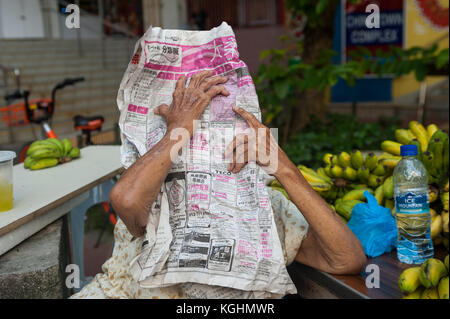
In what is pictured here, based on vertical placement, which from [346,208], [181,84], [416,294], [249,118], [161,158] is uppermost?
[181,84]

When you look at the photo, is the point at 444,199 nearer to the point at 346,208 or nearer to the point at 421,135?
the point at 346,208

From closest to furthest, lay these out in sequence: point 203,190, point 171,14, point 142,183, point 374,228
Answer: point 142,183, point 203,190, point 374,228, point 171,14

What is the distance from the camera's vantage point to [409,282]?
1356mm

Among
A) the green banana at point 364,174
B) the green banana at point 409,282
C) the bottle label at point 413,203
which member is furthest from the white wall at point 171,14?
the green banana at point 409,282

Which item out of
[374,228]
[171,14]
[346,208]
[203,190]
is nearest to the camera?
[203,190]

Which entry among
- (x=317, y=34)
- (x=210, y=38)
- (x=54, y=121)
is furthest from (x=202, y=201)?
(x=54, y=121)

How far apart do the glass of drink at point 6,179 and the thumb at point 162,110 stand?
0.63 metres

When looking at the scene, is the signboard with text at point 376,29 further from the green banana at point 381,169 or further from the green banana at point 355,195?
the green banana at point 355,195

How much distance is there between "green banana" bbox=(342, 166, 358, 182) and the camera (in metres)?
2.17

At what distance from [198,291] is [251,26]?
995cm

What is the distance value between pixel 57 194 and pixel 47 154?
0.74 meters

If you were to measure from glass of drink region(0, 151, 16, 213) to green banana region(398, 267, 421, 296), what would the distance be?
1.49 metres

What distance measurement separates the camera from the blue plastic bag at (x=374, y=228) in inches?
66.3

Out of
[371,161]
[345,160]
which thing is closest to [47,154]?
[345,160]
